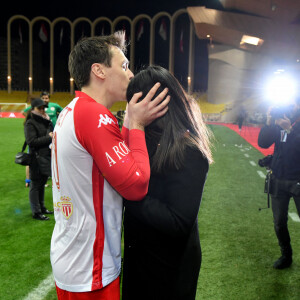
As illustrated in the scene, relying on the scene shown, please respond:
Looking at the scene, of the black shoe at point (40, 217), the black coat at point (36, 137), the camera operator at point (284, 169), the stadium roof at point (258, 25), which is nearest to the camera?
the camera operator at point (284, 169)

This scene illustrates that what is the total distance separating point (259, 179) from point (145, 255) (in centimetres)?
812

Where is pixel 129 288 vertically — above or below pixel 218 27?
below

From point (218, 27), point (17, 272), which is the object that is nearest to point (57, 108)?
point (17, 272)

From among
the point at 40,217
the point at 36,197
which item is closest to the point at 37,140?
the point at 36,197

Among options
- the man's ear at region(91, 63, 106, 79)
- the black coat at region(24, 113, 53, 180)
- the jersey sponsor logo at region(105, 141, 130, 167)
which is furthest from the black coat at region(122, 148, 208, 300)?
the black coat at region(24, 113, 53, 180)

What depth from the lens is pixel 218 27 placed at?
110ft

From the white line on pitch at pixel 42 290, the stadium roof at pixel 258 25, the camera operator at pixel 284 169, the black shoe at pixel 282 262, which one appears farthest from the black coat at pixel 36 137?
the stadium roof at pixel 258 25

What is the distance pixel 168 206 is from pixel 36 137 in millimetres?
4516

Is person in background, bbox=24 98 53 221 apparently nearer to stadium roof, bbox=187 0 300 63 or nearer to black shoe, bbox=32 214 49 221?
black shoe, bbox=32 214 49 221

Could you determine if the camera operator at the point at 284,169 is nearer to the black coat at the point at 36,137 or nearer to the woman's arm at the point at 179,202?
the woman's arm at the point at 179,202

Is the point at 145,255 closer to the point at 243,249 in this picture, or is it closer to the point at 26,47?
the point at 243,249

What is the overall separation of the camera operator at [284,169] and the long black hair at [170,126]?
105 inches

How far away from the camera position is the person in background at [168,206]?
4.76ft

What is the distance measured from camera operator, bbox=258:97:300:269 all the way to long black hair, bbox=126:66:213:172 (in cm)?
266
